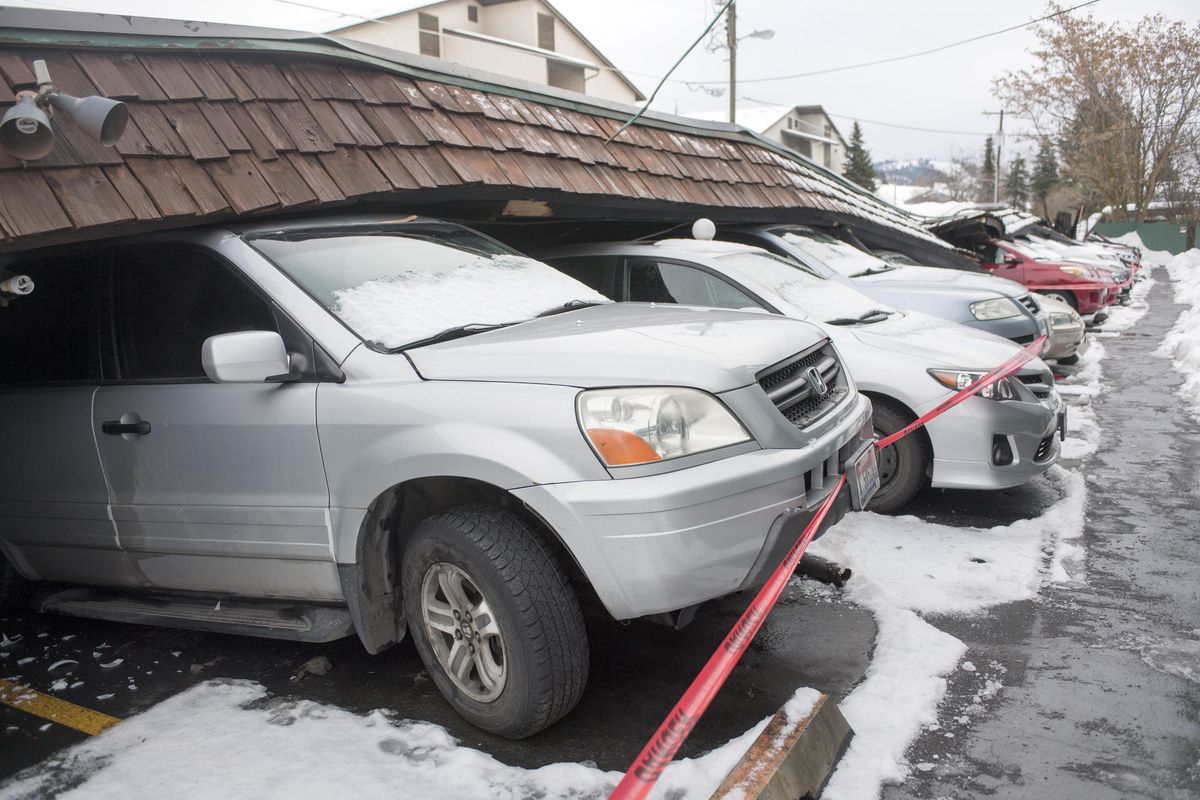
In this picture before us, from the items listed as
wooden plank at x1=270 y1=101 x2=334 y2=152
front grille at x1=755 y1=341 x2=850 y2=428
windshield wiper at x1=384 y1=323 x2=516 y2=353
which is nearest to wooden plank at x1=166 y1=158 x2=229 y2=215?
wooden plank at x1=270 y1=101 x2=334 y2=152

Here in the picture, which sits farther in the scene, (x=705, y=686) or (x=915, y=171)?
(x=915, y=171)

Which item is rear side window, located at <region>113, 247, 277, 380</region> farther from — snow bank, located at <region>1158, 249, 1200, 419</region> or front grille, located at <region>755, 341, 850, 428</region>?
snow bank, located at <region>1158, 249, 1200, 419</region>

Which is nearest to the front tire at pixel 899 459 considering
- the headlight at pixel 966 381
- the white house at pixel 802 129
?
the headlight at pixel 966 381

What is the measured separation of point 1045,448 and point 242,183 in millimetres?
4314

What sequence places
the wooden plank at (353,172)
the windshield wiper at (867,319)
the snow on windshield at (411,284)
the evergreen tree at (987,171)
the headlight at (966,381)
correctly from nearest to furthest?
the snow on windshield at (411,284), the wooden plank at (353,172), the headlight at (966,381), the windshield wiper at (867,319), the evergreen tree at (987,171)

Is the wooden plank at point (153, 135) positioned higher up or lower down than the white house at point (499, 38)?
lower down

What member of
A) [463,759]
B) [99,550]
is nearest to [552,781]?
[463,759]

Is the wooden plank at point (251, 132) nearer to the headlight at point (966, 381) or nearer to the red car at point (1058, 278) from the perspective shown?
the headlight at point (966, 381)

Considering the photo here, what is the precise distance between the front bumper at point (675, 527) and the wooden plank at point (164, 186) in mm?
2036

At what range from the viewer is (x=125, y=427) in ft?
11.1

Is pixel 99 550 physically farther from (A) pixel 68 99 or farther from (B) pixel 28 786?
(A) pixel 68 99

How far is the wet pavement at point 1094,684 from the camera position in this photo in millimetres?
2588

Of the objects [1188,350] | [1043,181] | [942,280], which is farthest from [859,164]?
[942,280]

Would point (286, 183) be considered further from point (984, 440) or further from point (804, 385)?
point (984, 440)
